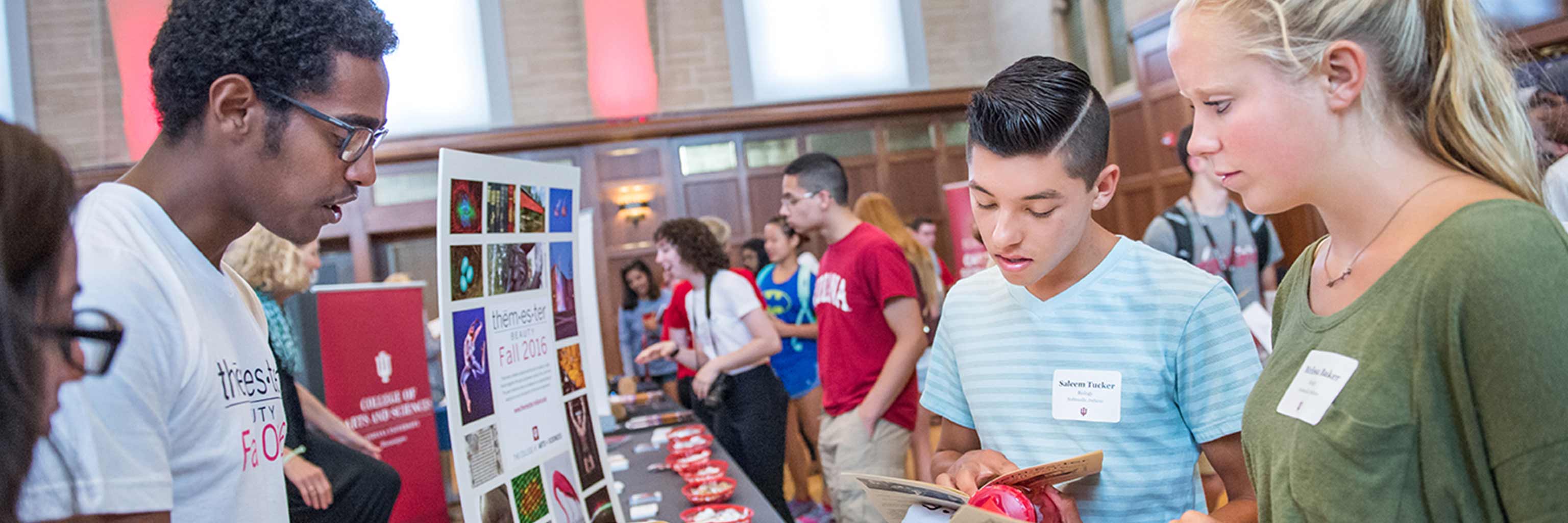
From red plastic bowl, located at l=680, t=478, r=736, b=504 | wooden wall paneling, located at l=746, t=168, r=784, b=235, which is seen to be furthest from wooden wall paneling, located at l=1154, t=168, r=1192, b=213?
red plastic bowl, located at l=680, t=478, r=736, b=504

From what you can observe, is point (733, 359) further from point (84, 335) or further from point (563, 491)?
point (84, 335)

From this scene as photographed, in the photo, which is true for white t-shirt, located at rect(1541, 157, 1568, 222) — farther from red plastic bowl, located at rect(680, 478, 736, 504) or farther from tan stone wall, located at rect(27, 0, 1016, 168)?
tan stone wall, located at rect(27, 0, 1016, 168)

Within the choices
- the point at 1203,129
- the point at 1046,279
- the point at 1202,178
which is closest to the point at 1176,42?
the point at 1203,129

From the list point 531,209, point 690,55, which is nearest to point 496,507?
point 531,209

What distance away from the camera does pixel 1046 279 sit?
148 centimetres

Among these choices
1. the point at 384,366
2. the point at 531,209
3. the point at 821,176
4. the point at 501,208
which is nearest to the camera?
the point at 501,208

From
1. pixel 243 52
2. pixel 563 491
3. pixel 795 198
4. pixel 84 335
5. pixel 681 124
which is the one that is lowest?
pixel 563 491

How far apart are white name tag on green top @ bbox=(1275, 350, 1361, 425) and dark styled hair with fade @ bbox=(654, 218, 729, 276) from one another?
3279 mm

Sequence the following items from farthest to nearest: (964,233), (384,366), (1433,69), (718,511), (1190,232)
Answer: (964,233)
(384,366)
(1190,232)
(718,511)
(1433,69)

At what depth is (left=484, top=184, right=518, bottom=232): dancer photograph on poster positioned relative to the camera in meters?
1.89

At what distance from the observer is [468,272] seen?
1830mm

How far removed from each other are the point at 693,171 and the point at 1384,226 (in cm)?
897

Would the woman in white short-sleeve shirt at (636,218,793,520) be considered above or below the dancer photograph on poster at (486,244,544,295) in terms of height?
below

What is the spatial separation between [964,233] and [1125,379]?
5006 millimetres
